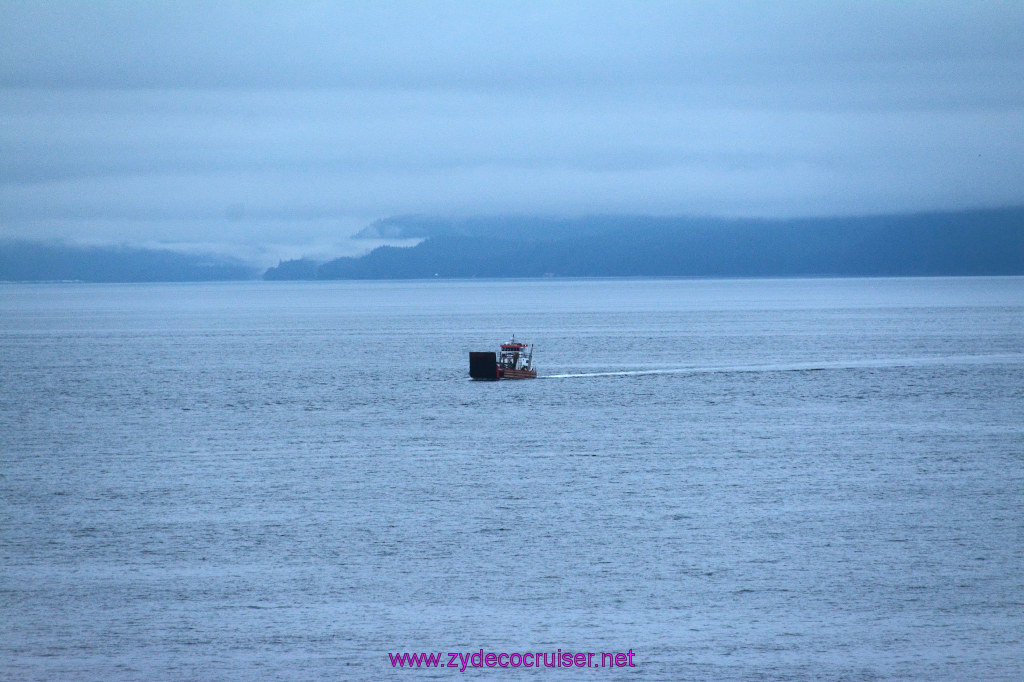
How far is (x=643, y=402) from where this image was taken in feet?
249

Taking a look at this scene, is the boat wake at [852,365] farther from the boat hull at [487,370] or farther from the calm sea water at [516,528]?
the calm sea water at [516,528]

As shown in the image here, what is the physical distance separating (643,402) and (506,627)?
158 ft

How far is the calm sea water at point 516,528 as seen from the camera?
89.6ft

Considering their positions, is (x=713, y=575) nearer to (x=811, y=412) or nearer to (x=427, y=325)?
(x=811, y=412)

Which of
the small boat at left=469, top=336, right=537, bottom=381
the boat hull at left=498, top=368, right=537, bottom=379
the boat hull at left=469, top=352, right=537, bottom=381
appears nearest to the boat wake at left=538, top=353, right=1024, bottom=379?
the boat hull at left=498, top=368, right=537, bottom=379

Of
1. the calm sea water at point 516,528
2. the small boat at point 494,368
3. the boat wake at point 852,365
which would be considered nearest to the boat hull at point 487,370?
the small boat at point 494,368

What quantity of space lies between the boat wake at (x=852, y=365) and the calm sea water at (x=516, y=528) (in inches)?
311

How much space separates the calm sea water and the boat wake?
790 cm

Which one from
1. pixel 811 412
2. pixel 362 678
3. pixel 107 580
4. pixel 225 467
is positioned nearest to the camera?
pixel 362 678

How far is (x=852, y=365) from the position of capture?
346 feet

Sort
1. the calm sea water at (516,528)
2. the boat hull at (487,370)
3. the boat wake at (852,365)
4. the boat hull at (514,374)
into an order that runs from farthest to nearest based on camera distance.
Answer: the boat wake at (852,365) → the boat hull at (514,374) → the boat hull at (487,370) → the calm sea water at (516,528)

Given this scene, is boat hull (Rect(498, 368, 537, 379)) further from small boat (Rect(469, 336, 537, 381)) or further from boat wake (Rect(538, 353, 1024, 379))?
boat wake (Rect(538, 353, 1024, 379))

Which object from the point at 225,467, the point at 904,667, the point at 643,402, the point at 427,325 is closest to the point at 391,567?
the point at 904,667

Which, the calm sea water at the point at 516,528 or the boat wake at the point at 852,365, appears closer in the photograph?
the calm sea water at the point at 516,528
